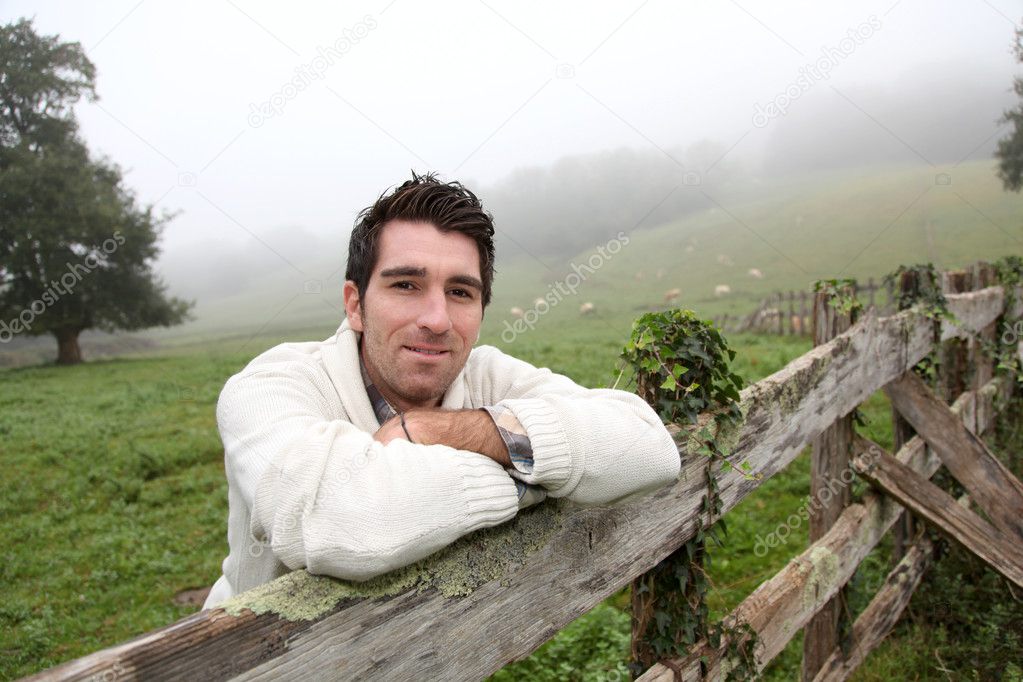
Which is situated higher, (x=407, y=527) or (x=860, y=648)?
(x=407, y=527)

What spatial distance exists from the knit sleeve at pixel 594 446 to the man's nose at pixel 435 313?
0.49m

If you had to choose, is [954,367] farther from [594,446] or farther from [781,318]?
[781,318]

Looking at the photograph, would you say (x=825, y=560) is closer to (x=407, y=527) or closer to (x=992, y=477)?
(x=992, y=477)

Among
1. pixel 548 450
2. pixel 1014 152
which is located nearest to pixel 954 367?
pixel 548 450

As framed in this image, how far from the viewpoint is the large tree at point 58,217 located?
90.8 ft

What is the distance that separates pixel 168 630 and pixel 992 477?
4.71 m

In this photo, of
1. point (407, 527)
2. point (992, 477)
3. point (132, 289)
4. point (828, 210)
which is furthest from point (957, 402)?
point (828, 210)

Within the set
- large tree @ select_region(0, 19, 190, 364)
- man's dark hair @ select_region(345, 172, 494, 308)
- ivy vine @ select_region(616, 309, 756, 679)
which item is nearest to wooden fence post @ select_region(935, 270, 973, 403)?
ivy vine @ select_region(616, 309, 756, 679)

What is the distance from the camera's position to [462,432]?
1.50m

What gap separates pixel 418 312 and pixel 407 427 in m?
0.63

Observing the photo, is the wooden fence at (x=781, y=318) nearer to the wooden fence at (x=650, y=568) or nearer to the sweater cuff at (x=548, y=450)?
the wooden fence at (x=650, y=568)

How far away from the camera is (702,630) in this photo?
2.39 metres

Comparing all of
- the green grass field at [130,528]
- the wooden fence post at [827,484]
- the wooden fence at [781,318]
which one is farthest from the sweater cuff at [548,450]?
the wooden fence at [781,318]

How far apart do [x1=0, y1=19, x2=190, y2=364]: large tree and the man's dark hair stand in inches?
1172
